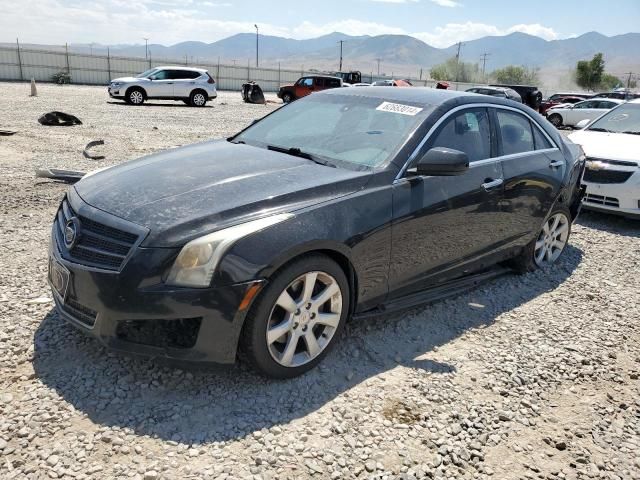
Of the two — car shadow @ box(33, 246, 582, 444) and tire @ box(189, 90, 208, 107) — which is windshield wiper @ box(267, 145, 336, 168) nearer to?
car shadow @ box(33, 246, 582, 444)

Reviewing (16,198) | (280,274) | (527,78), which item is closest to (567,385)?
(280,274)

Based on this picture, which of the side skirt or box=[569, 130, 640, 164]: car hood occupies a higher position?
box=[569, 130, 640, 164]: car hood

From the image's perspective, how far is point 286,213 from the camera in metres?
2.97

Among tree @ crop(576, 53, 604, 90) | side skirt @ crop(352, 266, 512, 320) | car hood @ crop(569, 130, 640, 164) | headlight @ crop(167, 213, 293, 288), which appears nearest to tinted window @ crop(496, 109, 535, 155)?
side skirt @ crop(352, 266, 512, 320)

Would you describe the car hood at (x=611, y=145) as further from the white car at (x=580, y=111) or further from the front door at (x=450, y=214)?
the white car at (x=580, y=111)

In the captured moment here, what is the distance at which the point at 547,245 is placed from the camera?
5.36 metres

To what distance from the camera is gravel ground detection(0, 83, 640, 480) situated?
101 inches

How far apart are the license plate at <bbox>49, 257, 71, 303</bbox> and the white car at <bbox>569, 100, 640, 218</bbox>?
21.9 ft

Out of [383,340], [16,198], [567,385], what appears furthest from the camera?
[16,198]

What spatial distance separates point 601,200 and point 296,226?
579cm

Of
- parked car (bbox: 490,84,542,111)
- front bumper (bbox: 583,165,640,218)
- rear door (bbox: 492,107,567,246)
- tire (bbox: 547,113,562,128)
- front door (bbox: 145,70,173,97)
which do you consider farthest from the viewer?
parked car (bbox: 490,84,542,111)

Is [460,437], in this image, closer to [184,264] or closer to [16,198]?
[184,264]

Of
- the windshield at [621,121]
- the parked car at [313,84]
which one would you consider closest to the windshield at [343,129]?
the windshield at [621,121]

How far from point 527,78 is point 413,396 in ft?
419
